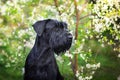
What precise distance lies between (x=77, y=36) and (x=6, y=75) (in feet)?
9.99

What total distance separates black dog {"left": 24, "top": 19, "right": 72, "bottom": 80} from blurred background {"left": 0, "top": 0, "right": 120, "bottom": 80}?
43.2 inches

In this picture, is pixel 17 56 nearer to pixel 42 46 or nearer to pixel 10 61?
pixel 10 61

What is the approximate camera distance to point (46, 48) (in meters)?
7.56

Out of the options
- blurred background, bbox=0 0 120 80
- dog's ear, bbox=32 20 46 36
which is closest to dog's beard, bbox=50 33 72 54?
dog's ear, bbox=32 20 46 36

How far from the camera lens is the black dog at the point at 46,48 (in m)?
7.45

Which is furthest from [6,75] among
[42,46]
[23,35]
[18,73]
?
[42,46]

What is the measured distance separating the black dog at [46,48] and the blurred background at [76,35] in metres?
1.10

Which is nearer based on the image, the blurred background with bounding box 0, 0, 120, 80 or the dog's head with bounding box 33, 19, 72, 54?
the dog's head with bounding box 33, 19, 72, 54

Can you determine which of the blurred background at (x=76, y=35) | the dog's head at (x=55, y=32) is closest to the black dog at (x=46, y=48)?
the dog's head at (x=55, y=32)

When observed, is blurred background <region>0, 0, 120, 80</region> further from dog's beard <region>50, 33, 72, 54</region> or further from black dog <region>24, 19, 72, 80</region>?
black dog <region>24, 19, 72, 80</region>

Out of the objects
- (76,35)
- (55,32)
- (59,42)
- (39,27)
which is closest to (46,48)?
(59,42)

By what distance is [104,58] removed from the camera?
12.4 m

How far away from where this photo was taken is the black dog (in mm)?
7453

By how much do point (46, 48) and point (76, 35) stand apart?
5.62 ft
